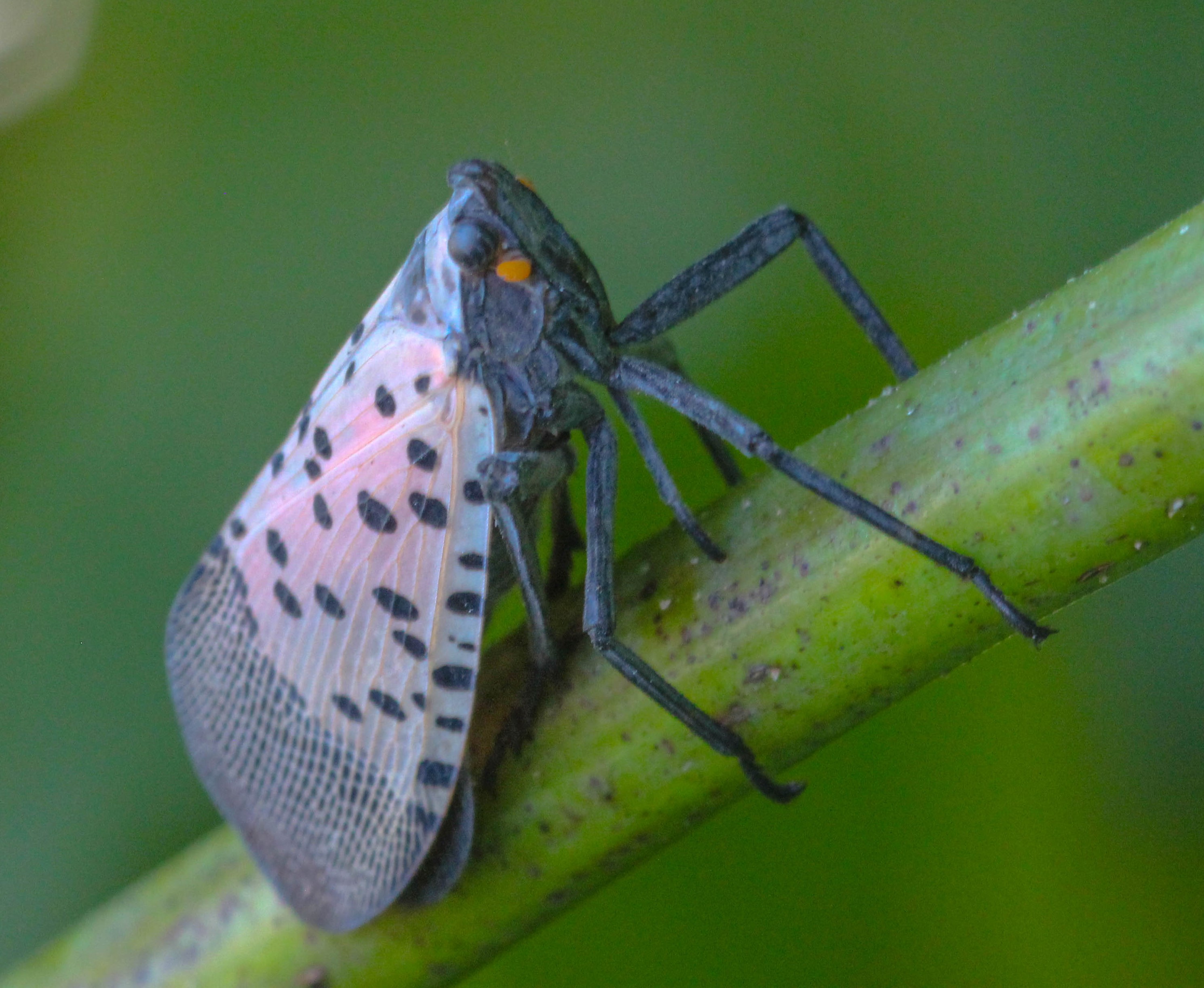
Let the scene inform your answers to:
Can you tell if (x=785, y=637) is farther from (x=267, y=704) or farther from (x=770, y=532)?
(x=267, y=704)

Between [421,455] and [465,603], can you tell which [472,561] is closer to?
[465,603]

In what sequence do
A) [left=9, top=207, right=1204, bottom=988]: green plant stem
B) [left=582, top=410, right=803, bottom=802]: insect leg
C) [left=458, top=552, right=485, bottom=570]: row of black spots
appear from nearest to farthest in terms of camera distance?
[left=9, top=207, right=1204, bottom=988]: green plant stem → [left=582, top=410, right=803, bottom=802]: insect leg → [left=458, top=552, right=485, bottom=570]: row of black spots

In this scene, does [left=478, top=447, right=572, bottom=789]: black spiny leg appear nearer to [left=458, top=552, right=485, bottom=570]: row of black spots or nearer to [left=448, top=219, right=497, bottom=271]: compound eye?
[left=458, top=552, right=485, bottom=570]: row of black spots

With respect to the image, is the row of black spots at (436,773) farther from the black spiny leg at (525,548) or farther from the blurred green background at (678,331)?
the blurred green background at (678,331)

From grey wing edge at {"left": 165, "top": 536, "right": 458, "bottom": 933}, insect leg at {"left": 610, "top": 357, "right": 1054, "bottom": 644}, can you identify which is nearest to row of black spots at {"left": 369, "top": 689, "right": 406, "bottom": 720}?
grey wing edge at {"left": 165, "top": 536, "right": 458, "bottom": 933}

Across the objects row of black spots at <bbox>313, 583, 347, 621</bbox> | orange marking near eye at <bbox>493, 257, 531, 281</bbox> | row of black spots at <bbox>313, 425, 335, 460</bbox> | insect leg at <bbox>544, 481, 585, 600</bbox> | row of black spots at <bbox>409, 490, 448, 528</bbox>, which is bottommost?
insect leg at <bbox>544, 481, 585, 600</bbox>

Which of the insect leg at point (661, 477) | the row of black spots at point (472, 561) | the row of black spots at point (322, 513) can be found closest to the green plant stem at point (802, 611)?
the insect leg at point (661, 477)

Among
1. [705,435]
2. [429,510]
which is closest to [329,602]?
[429,510]
